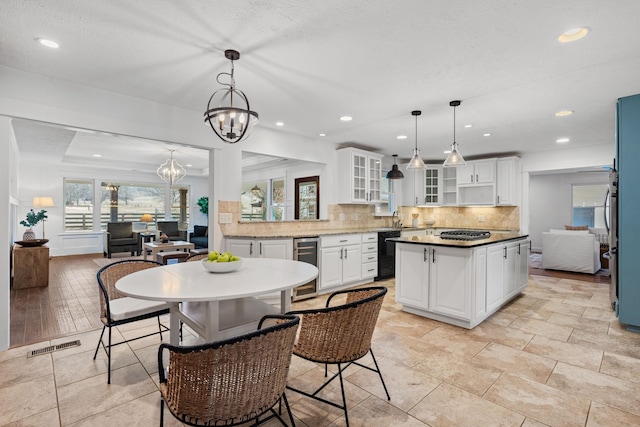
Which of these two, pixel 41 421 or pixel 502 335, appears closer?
pixel 41 421

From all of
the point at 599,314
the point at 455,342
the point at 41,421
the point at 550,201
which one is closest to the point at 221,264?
the point at 41,421

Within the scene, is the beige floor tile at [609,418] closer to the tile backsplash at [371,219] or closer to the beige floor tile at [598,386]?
the beige floor tile at [598,386]

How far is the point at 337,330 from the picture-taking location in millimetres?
1687

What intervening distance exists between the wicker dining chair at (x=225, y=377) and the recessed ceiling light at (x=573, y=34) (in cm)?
255

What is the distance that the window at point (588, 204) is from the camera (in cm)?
865

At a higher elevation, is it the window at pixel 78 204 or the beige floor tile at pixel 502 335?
the window at pixel 78 204

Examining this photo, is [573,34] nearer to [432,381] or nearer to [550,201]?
[432,381]

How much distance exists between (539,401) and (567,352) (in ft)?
3.36

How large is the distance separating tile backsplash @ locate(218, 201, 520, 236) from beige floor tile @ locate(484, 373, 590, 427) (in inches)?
128

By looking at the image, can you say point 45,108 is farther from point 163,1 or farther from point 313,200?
point 313,200

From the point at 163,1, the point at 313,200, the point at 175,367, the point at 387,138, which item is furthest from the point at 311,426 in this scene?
the point at 313,200

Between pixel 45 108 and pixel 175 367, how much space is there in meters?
2.96

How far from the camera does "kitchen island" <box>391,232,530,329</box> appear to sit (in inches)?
129

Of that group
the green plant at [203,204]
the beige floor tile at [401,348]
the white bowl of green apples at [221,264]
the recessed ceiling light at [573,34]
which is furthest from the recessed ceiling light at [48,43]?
the green plant at [203,204]
